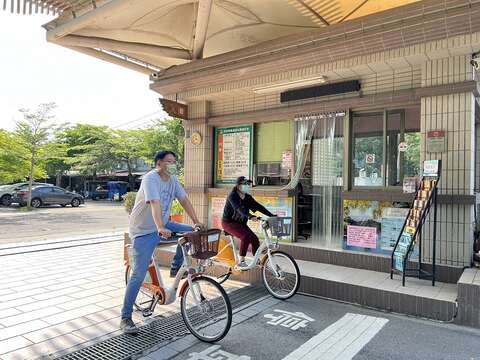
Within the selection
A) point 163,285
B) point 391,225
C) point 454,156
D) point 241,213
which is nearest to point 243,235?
point 241,213

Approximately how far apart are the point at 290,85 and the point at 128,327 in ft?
15.1

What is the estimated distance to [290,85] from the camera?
21.4 ft

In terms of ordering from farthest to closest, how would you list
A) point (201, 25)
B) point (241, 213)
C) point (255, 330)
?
1. point (201, 25)
2. point (241, 213)
3. point (255, 330)

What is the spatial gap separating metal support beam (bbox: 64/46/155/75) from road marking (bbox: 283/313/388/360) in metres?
6.31

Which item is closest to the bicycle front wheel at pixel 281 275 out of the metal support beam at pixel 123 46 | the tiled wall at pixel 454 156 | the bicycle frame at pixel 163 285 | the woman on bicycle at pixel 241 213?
the woman on bicycle at pixel 241 213

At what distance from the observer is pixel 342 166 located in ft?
21.0

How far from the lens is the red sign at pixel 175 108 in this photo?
24.9ft

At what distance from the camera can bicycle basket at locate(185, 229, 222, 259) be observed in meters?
3.70

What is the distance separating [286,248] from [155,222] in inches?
136

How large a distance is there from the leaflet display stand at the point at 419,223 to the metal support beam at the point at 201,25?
4024 millimetres

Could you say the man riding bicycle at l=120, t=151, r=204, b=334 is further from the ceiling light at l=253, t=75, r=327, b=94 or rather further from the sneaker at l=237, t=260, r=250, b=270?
the ceiling light at l=253, t=75, r=327, b=94

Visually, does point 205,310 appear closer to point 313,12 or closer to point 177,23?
point 313,12

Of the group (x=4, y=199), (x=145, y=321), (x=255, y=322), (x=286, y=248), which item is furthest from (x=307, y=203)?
(x=4, y=199)

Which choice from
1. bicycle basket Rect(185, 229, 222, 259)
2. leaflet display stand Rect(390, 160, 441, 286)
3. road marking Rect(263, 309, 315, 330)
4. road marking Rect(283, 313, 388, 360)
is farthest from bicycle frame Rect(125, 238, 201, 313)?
leaflet display stand Rect(390, 160, 441, 286)
